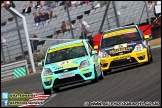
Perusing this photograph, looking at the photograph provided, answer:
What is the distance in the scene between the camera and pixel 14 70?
84.4 feet

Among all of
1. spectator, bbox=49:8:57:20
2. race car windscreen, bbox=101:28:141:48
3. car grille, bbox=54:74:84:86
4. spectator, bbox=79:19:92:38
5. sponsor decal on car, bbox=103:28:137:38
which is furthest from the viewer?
spectator, bbox=49:8:57:20

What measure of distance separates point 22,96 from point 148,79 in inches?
140

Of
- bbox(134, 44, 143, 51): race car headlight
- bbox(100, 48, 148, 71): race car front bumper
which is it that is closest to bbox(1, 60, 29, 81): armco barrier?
bbox(100, 48, 148, 71): race car front bumper

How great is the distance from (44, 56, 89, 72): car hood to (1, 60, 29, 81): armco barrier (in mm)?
13069

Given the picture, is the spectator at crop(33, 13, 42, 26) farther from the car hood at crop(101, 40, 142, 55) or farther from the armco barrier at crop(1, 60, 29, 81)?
the car hood at crop(101, 40, 142, 55)

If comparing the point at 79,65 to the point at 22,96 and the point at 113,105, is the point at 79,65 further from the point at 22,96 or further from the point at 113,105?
the point at 113,105

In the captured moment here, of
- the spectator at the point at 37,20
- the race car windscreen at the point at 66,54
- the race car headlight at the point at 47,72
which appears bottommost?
the spectator at the point at 37,20

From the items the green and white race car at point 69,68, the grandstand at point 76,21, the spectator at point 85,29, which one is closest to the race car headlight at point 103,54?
the green and white race car at point 69,68

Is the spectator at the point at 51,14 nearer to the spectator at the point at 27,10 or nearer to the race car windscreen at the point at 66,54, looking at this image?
the spectator at the point at 27,10

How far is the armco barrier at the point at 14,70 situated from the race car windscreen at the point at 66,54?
488 inches

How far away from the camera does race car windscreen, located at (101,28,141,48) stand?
52.4 feet

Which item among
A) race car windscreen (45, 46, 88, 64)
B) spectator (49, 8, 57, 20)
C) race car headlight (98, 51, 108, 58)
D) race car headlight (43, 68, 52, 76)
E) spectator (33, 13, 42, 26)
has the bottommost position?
spectator (33, 13, 42, 26)

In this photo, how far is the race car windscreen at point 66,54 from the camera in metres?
13.3

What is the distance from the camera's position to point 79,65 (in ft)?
41.3
